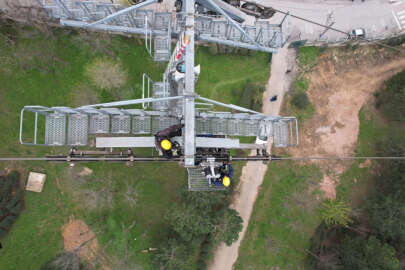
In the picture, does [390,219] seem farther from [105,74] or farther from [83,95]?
[83,95]

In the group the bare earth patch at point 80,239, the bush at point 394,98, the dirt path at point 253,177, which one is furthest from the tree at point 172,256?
the bush at point 394,98

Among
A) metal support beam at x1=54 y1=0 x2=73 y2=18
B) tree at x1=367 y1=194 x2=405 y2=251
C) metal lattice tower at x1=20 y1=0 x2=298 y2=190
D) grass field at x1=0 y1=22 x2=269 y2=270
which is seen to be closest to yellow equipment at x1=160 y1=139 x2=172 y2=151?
metal lattice tower at x1=20 y1=0 x2=298 y2=190

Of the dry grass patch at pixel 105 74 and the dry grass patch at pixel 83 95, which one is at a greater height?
the dry grass patch at pixel 105 74

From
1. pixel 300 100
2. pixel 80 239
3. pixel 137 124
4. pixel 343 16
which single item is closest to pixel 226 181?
pixel 137 124

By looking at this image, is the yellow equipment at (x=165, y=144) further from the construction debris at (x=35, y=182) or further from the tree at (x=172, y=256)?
the construction debris at (x=35, y=182)

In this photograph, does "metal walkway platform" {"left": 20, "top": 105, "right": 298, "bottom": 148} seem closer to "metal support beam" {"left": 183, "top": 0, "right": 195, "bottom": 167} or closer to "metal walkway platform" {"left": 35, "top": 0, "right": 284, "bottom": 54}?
"metal support beam" {"left": 183, "top": 0, "right": 195, "bottom": 167}

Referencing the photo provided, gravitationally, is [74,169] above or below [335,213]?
above
